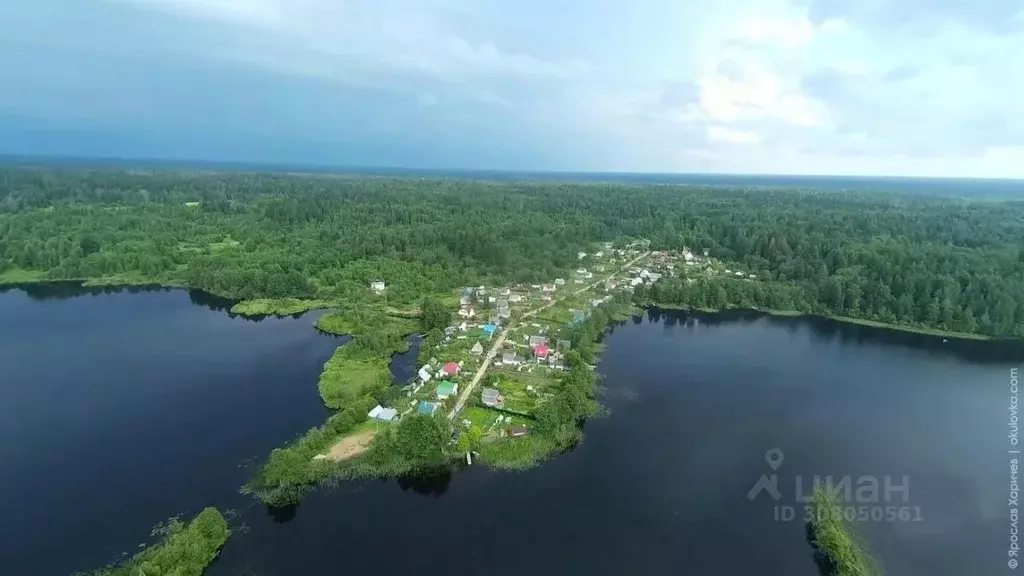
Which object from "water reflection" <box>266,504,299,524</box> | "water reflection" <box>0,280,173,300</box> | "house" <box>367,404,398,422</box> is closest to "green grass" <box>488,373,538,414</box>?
"house" <box>367,404,398,422</box>

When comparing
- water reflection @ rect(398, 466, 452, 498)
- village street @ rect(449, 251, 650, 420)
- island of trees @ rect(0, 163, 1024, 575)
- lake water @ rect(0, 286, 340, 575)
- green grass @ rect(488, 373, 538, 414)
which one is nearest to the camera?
lake water @ rect(0, 286, 340, 575)

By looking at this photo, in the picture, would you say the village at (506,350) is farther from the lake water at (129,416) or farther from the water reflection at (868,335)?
the water reflection at (868,335)

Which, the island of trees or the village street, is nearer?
the island of trees

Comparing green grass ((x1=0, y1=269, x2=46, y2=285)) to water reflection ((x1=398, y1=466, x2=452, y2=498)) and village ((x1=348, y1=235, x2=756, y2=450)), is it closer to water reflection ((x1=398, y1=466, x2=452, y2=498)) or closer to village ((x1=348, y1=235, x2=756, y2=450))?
village ((x1=348, y1=235, x2=756, y2=450))

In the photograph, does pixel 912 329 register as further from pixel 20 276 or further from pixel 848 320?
pixel 20 276

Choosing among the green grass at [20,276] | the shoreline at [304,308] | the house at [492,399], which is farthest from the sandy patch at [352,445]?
the green grass at [20,276]

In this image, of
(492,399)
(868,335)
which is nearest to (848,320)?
(868,335)

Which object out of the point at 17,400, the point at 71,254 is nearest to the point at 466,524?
the point at 17,400
